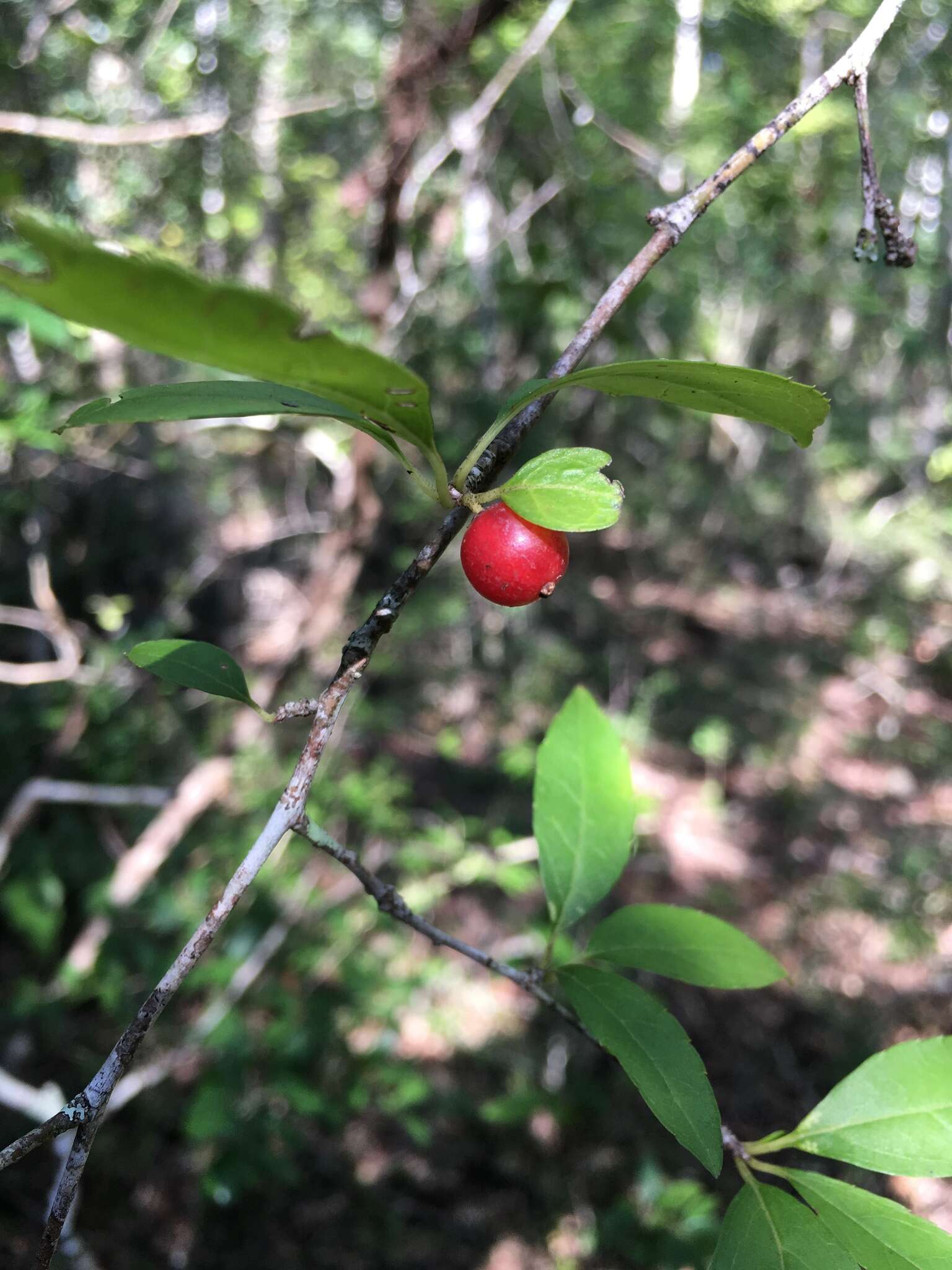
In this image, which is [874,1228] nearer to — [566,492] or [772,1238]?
[772,1238]

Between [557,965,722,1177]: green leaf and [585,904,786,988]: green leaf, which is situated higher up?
[557,965,722,1177]: green leaf

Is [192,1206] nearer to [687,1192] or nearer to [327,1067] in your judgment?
[327,1067]

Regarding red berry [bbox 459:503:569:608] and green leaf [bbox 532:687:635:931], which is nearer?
red berry [bbox 459:503:569:608]

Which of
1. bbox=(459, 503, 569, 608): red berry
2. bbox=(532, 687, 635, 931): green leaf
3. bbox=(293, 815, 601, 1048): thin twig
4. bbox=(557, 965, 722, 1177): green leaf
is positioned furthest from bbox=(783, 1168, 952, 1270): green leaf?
bbox=(459, 503, 569, 608): red berry

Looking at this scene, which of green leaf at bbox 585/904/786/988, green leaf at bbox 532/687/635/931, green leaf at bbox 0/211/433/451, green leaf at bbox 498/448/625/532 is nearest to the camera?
green leaf at bbox 0/211/433/451

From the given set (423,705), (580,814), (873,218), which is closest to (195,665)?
(580,814)

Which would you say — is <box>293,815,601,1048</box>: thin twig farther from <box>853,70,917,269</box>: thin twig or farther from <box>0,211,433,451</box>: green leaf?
<box>853,70,917,269</box>: thin twig

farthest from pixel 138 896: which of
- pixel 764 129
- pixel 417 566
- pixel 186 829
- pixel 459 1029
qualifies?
pixel 764 129
